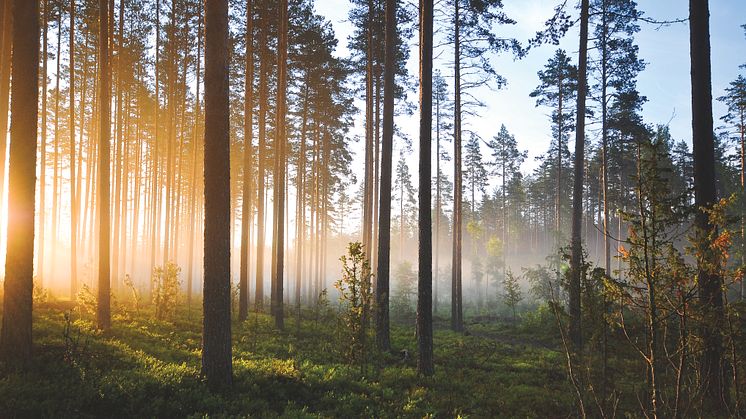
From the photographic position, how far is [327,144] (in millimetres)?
26781

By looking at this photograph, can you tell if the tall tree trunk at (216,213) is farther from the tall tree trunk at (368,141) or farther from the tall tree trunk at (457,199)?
the tall tree trunk at (457,199)

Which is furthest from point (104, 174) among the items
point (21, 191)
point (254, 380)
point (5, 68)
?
point (254, 380)

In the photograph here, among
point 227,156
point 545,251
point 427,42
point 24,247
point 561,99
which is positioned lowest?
point 545,251

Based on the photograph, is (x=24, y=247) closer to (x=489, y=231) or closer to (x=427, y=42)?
(x=427, y=42)

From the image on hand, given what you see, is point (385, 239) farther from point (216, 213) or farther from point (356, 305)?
point (216, 213)

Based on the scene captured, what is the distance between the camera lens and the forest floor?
5.62m

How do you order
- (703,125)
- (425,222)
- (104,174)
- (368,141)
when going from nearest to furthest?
1. (703,125)
2. (425,222)
3. (104,174)
4. (368,141)

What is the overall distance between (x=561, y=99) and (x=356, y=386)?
2472 centimetres

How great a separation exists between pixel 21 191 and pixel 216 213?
350 cm

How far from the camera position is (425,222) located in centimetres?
932

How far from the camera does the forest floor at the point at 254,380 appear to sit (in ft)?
18.4

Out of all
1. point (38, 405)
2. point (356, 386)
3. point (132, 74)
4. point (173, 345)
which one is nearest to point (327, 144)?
point (132, 74)

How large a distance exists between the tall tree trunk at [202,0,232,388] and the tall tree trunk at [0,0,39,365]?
315 centimetres

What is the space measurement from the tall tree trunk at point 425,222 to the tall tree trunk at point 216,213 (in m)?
4.48
